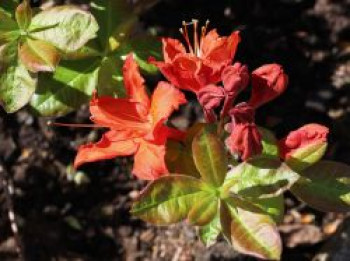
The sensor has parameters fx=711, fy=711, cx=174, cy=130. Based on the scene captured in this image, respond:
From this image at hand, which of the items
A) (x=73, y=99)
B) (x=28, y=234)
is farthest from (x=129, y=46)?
(x=28, y=234)

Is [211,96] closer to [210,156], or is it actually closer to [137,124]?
[210,156]

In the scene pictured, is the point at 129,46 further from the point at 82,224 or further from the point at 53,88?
the point at 82,224

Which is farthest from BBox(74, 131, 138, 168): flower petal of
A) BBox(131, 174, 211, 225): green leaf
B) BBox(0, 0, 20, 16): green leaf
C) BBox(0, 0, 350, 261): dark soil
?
BBox(0, 0, 350, 261): dark soil

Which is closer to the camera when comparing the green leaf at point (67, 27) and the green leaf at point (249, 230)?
the green leaf at point (249, 230)

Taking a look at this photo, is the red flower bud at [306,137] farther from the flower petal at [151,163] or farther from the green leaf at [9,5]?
the green leaf at [9,5]

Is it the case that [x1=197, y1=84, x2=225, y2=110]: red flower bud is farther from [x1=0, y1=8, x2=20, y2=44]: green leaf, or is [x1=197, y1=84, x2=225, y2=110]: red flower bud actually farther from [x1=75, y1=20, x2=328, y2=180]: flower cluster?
[x1=0, y1=8, x2=20, y2=44]: green leaf

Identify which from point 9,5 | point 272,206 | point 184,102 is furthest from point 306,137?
point 9,5

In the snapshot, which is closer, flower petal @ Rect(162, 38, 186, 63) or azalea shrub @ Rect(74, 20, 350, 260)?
azalea shrub @ Rect(74, 20, 350, 260)

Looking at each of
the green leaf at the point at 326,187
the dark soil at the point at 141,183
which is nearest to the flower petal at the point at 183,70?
the green leaf at the point at 326,187
